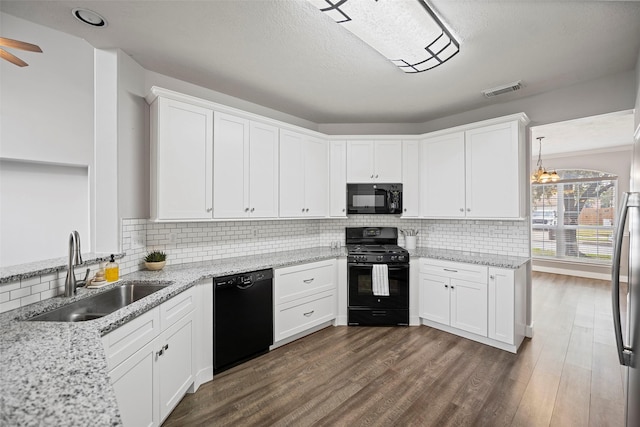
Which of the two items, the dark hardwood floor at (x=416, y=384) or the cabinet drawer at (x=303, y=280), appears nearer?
the dark hardwood floor at (x=416, y=384)

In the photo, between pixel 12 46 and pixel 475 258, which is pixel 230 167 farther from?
pixel 475 258

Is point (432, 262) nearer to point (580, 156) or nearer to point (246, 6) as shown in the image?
point (246, 6)

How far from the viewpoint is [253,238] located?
11.3 ft

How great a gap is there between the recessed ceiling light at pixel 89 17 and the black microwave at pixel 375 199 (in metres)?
2.89

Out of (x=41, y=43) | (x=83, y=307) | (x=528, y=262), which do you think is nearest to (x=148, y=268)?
(x=83, y=307)

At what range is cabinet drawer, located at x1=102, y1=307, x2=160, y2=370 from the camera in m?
1.44

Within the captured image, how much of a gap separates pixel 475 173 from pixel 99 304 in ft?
12.4

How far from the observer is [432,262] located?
3.46 metres

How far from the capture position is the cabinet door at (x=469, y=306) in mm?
3043

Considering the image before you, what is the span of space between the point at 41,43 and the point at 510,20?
3398 mm

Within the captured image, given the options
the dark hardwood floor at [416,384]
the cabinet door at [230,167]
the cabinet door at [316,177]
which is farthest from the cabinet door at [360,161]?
the dark hardwood floor at [416,384]

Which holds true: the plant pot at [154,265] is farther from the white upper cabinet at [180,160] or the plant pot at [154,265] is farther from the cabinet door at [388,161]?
the cabinet door at [388,161]

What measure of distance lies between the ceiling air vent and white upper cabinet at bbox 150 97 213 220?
2903 millimetres

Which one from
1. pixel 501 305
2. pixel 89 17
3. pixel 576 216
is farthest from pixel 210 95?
pixel 576 216
